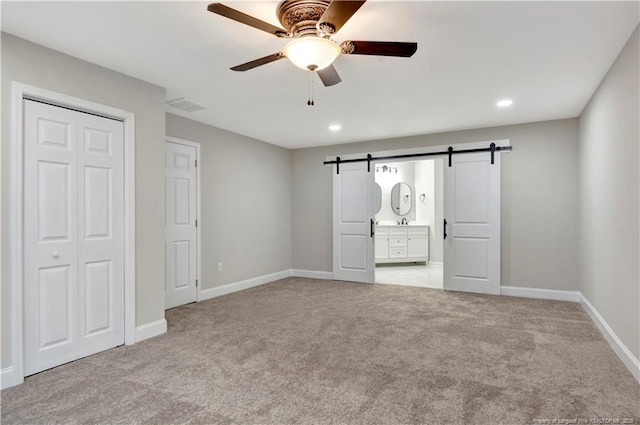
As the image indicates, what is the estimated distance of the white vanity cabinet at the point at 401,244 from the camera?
25.4ft

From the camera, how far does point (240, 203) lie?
5.55 meters

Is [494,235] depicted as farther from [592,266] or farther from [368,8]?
[368,8]

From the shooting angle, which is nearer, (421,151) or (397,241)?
(421,151)

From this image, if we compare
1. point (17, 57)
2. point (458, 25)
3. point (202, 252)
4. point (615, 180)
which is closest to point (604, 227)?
point (615, 180)

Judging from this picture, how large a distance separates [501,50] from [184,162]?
12.4 feet

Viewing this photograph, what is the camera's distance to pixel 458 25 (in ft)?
7.69

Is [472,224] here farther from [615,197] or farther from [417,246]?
[417,246]

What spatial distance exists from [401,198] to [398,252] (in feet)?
4.56

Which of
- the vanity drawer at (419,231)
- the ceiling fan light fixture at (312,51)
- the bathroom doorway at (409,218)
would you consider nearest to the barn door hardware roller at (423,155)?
the bathroom doorway at (409,218)

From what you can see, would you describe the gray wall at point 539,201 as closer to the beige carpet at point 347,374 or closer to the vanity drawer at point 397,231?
the beige carpet at point 347,374

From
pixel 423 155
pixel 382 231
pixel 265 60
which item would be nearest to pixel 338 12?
pixel 265 60

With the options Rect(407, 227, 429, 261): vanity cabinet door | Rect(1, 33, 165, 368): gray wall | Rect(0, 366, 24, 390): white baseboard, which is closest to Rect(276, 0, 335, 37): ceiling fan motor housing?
Rect(1, 33, 165, 368): gray wall

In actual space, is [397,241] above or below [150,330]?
above

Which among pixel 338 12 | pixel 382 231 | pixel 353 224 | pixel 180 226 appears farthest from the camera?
pixel 382 231
